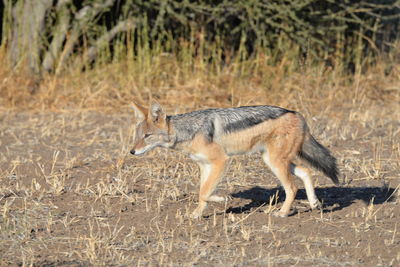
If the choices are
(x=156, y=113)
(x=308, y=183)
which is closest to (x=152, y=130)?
(x=156, y=113)

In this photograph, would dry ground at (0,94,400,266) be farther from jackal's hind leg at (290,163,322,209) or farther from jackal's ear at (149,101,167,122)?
jackal's ear at (149,101,167,122)

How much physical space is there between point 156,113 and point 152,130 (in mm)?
159

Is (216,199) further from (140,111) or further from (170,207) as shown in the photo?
Answer: (140,111)

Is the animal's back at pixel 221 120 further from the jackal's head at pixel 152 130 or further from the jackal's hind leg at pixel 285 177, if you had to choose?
the jackal's hind leg at pixel 285 177

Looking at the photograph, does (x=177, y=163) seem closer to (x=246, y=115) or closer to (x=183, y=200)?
(x=183, y=200)

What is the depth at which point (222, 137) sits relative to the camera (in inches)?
255

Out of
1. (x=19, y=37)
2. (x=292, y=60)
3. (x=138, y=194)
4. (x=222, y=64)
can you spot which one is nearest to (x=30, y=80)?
(x=19, y=37)

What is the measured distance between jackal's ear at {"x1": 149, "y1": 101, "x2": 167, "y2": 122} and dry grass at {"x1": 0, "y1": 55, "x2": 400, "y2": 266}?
78cm

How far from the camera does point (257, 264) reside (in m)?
4.99

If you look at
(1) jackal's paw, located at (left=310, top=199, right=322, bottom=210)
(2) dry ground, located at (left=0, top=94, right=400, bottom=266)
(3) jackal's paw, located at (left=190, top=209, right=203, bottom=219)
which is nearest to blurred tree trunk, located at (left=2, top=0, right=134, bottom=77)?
(2) dry ground, located at (left=0, top=94, right=400, bottom=266)

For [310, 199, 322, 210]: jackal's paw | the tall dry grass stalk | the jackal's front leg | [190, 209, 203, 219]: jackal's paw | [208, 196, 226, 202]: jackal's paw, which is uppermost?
the jackal's front leg

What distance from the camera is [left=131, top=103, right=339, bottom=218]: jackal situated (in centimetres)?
638

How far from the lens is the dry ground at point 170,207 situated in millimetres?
5203

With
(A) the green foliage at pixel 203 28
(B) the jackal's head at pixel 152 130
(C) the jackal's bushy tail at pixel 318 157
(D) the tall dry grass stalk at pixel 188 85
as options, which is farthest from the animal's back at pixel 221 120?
(A) the green foliage at pixel 203 28
